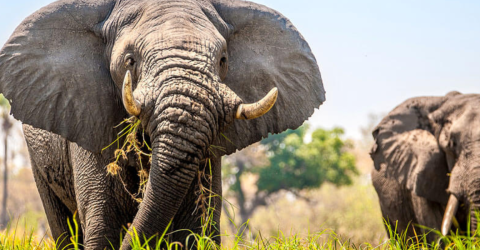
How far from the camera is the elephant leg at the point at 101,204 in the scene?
188 inches

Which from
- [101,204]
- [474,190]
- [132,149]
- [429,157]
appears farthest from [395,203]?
[132,149]

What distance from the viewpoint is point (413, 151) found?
845 cm

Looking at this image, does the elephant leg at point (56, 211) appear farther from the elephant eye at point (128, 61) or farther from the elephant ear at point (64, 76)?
the elephant eye at point (128, 61)

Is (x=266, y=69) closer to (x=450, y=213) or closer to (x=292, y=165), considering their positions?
(x=450, y=213)

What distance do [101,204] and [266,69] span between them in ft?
4.43

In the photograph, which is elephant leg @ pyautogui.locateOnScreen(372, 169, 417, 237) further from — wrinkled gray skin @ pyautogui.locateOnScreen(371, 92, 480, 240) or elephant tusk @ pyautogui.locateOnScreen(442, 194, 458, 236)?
elephant tusk @ pyautogui.locateOnScreen(442, 194, 458, 236)

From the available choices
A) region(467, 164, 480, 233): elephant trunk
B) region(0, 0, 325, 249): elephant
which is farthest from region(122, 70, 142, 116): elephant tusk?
region(467, 164, 480, 233): elephant trunk

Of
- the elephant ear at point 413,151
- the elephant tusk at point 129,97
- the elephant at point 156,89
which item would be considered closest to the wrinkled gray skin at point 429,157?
the elephant ear at point 413,151

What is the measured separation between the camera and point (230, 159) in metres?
35.8

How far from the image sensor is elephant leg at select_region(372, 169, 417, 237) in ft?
29.5

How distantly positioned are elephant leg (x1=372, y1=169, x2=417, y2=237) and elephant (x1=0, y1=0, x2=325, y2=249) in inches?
168

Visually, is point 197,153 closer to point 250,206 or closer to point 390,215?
point 390,215

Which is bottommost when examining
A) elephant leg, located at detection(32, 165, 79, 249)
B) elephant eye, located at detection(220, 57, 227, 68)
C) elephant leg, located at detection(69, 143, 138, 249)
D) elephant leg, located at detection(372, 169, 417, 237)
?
elephant leg, located at detection(372, 169, 417, 237)

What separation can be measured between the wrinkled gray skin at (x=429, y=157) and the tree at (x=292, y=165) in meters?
22.0
